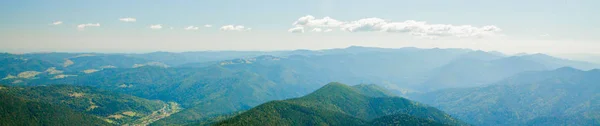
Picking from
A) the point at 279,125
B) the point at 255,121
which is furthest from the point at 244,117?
the point at 279,125

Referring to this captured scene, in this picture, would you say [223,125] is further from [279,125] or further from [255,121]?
[279,125]

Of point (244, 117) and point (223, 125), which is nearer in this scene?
point (223, 125)

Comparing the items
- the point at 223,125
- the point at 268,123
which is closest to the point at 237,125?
the point at 223,125

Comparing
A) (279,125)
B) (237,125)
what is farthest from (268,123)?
(237,125)

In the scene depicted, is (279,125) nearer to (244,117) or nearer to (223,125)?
(244,117)

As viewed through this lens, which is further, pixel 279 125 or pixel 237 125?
pixel 279 125

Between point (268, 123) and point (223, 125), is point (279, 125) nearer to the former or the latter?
point (268, 123)

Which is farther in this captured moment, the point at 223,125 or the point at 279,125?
the point at 279,125
